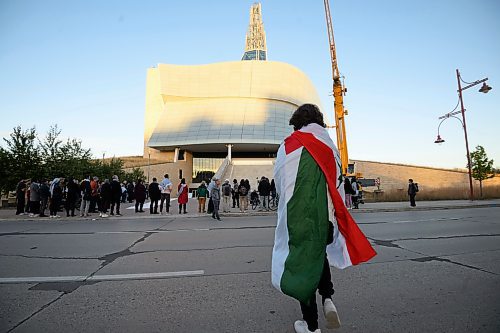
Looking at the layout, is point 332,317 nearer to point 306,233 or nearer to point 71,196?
point 306,233

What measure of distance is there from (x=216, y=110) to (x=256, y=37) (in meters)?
33.3

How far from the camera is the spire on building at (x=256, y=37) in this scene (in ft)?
275

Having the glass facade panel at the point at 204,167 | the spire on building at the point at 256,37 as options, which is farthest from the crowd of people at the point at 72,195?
the spire on building at the point at 256,37

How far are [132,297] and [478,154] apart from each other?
3275 centimetres

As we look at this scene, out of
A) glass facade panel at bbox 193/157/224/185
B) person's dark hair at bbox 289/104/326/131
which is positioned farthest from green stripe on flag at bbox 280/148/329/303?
glass facade panel at bbox 193/157/224/185

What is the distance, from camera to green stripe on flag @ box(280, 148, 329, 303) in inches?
82.8

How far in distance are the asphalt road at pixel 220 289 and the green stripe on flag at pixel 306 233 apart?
740 millimetres

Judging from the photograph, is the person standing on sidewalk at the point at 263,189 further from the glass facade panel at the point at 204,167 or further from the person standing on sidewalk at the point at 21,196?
the glass facade panel at the point at 204,167

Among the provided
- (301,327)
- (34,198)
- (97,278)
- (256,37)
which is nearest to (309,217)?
(301,327)

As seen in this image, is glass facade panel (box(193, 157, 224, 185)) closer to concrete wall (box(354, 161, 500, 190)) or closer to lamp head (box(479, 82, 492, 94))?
concrete wall (box(354, 161, 500, 190))

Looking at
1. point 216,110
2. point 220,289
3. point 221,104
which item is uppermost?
point 221,104

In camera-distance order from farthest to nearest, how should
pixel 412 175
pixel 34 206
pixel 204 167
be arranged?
pixel 204 167 → pixel 412 175 → pixel 34 206

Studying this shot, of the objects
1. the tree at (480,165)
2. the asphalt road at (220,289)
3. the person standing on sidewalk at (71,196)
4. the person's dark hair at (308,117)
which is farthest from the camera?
the tree at (480,165)

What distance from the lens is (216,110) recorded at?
65.2 metres
